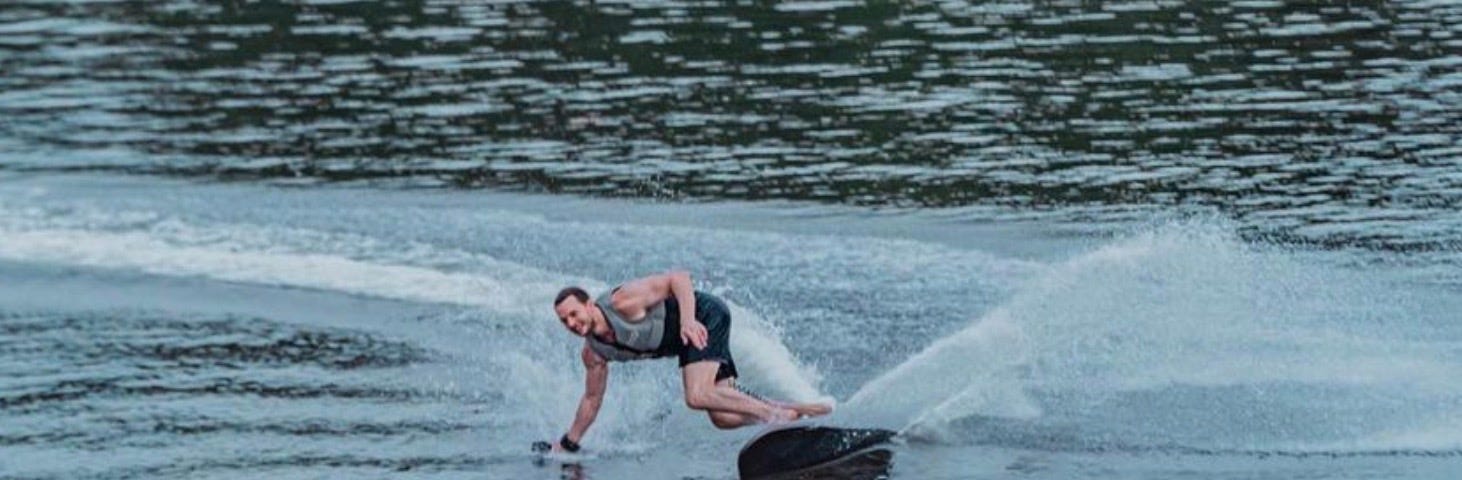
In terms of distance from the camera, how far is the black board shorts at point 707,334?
19562mm

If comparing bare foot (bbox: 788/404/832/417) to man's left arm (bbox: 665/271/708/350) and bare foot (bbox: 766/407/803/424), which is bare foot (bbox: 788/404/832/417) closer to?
bare foot (bbox: 766/407/803/424)

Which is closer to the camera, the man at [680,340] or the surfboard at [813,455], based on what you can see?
the man at [680,340]

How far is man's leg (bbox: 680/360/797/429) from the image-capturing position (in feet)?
64.3

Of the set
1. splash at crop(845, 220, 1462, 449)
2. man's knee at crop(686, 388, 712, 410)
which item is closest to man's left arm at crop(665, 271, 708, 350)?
man's knee at crop(686, 388, 712, 410)

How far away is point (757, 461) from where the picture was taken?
63.9ft

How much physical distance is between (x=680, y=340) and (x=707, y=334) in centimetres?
24

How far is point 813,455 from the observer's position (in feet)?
64.4

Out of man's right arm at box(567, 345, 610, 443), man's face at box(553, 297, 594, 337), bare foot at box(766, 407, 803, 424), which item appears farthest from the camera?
man's right arm at box(567, 345, 610, 443)

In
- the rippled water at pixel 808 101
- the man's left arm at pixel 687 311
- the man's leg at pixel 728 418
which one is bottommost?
the rippled water at pixel 808 101

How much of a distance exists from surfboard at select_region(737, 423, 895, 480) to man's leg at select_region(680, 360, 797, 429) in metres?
0.15

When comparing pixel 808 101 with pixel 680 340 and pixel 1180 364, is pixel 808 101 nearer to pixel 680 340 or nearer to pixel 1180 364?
pixel 1180 364

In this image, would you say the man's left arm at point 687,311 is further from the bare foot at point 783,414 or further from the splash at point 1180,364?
the splash at point 1180,364

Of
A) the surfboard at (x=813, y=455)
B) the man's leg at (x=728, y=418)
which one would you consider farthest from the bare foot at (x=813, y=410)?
the man's leg at (x=728, y=418)

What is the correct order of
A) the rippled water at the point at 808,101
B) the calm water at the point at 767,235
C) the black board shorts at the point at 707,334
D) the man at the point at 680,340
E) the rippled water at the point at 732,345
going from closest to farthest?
1. the man at the point at 680,340
2. the black board shorts at the point at 707,334
3. the rippled water at the point at 732,345
4. the calm water at the point at 767,235
5. the rippled water at the point at 808,101
